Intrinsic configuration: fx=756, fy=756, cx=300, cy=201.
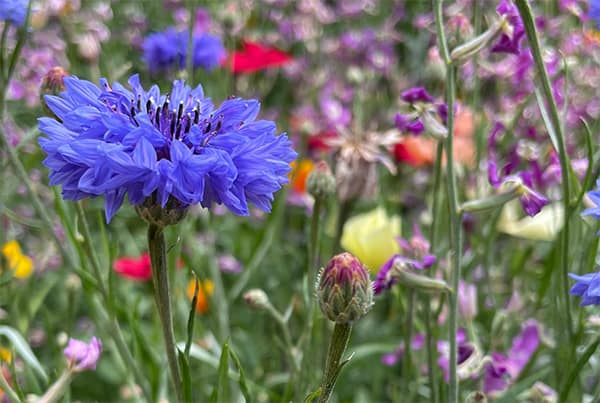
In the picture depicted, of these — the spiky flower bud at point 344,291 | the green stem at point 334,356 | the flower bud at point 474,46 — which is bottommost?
the green stem at point 334,356

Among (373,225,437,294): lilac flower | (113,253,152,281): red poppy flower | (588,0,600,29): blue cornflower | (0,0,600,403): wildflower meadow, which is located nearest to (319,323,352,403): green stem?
(0,0,600,403): wildflower meadow

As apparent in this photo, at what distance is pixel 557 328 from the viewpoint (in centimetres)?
64

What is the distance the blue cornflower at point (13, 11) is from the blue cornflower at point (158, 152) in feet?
0.80

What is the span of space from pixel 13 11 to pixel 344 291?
422 mm

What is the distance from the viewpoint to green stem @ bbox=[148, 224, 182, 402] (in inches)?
16.5

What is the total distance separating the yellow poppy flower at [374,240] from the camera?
799 mm

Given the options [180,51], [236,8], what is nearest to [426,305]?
[180,51]

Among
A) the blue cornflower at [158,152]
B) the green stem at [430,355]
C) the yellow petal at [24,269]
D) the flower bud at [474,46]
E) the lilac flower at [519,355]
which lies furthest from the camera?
the yellow petal at [24,269]

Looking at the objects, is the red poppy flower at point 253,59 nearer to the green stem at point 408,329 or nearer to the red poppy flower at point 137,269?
the red poppy flower at point 137,269

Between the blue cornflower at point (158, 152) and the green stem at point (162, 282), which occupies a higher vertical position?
the blue cornflower at point (158, 152)

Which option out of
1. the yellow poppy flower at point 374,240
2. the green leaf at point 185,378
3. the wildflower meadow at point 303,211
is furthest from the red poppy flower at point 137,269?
the green leaf at point 185,378

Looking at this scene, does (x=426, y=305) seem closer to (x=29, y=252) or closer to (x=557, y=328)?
(x=557, y=328)

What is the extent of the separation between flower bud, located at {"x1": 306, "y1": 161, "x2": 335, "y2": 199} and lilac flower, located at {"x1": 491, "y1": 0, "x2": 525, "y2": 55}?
18cm

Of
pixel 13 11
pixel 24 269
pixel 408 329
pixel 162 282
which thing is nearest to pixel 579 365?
pixel 408 329
